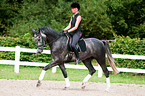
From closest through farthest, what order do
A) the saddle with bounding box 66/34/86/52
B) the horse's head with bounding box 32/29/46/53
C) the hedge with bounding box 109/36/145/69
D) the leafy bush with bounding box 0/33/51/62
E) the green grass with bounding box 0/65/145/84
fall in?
the horse's head with bounding box 32/29/46/53
the saddle with bounding box 66/34/86/52
the green grass with bounding box 0/65/145/84
the hedge with bounding box 109/36/145/69
the leafy bush with bounding box 0/33/51/62

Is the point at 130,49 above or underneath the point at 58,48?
above

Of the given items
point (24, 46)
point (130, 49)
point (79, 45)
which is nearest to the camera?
point (79, 45)

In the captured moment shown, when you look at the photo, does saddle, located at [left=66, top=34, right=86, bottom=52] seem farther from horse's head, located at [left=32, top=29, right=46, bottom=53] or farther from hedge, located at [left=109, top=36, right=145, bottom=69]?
hedge, located at [left=109, top=36, right=145, bottom=69]

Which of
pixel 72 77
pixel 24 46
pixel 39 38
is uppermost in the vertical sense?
pixel 24 46

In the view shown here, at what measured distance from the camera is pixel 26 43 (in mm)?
16062

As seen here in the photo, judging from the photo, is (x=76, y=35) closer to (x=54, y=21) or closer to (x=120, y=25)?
(x=54, y=21)

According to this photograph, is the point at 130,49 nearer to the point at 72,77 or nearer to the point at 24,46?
the point at 72,77

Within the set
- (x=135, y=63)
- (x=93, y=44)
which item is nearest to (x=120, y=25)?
(x=135, y=63)

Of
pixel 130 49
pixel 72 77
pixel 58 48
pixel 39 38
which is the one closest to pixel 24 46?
pixel 72 77

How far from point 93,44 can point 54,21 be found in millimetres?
16530

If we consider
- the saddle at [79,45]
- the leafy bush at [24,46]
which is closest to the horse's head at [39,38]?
the saddle at [79,45]

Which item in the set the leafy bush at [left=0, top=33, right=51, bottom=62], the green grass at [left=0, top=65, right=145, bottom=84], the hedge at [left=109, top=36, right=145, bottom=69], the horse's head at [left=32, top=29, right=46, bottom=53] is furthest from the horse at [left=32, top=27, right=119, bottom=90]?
the leafy bush at [left=0, top=33, right=51, bottom=62]

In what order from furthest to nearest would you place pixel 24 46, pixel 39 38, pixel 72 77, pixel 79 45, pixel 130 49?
pixel 24 46, pixel 130 49, pixel 72 77, pixel 79 45, pixel 39 38

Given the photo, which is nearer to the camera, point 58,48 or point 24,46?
point 58,48
